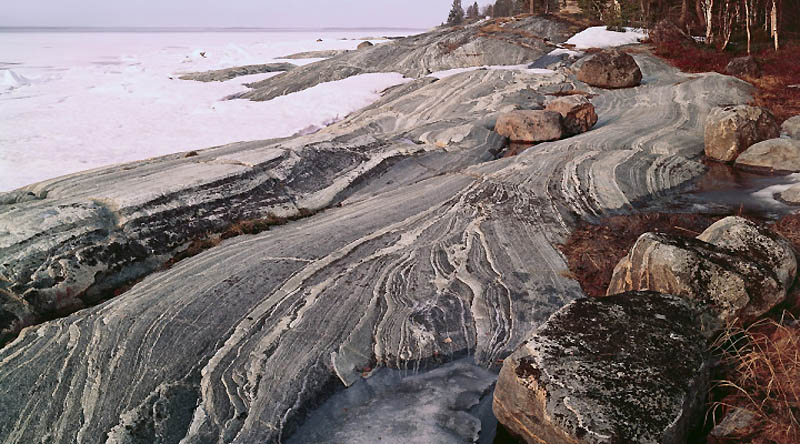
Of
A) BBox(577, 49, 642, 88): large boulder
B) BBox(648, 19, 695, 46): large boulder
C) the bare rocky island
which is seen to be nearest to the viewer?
the bare rocky island

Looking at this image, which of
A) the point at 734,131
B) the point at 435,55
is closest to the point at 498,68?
the point at 435,55

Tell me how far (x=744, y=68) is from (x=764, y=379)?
66.9 ft

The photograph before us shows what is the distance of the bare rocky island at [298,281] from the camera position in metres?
4.99

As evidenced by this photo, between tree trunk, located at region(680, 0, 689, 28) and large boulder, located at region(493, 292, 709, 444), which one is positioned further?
tree trunk, located at region(680, 0, 689, 28)

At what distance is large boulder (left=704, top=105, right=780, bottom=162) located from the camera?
39.0 ft

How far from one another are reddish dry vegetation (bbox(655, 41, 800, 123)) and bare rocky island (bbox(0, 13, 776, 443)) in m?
5.77

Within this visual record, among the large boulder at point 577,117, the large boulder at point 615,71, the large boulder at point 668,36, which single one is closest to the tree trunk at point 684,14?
the large boulder at point 668,36

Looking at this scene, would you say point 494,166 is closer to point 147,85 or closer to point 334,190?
point 334,190

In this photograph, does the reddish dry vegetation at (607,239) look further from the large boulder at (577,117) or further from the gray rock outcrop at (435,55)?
the gray rock outcrop at (435,55)

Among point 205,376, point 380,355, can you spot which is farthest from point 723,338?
point 205,376

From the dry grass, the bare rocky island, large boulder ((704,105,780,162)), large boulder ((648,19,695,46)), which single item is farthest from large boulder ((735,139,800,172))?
large boulder ((648,19,695,46))

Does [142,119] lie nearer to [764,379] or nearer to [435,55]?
[435,55]

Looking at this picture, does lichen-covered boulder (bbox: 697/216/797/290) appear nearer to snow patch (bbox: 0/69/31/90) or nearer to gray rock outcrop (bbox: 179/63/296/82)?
gray rock outcrop (bbox: 179/63/296/82)

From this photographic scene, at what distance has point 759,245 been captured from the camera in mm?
6086
